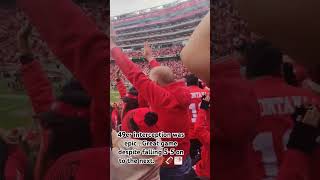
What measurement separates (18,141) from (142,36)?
113cm

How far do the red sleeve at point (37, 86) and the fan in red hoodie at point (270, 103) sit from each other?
1.36 metres

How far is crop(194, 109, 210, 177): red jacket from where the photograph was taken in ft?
10.2

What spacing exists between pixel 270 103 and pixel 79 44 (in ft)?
4.35

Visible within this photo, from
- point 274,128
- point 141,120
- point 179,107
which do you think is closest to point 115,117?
point 141,120

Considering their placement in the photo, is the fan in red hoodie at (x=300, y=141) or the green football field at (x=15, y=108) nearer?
→ the fan in red hoodie at (x=300, y=141)

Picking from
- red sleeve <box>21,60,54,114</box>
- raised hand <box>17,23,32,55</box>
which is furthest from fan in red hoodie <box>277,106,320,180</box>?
raised hand <box>17,23,32,55</box>

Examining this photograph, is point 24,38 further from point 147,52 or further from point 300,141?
point 300,141

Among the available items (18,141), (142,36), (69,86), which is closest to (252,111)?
(142,36)

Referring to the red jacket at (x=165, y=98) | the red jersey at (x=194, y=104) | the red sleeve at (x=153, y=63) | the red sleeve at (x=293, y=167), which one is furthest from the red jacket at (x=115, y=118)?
the red sleeve at (x=293, y=167)

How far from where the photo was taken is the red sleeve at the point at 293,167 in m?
3.09

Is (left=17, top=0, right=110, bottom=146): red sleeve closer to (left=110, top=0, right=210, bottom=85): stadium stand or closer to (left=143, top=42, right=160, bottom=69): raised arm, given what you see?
(left=110, top=0, right=210, bottom=85): stadium stand

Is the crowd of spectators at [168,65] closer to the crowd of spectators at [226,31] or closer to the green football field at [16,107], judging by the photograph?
the crowd of spectators at [226,31]

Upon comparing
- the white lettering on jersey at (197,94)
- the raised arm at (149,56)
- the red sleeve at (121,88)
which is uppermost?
the raised arm at (149,56)

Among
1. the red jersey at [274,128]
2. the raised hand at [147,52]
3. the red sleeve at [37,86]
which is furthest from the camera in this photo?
the red sleeve at [37,86]
